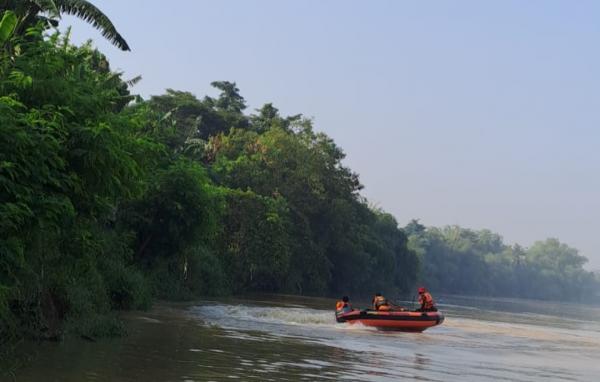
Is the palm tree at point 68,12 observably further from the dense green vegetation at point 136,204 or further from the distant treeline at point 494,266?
the distant treeline at point 494,266

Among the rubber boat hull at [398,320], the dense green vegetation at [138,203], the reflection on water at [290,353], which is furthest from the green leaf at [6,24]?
the rubber boat hull at [398,320]

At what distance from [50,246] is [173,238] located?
1569 cm

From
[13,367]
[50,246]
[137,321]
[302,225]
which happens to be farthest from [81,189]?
[302,225]

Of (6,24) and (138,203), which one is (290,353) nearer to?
(6,24)

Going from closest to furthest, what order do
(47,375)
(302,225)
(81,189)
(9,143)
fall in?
1. (9,143)
2. (47,375)
3. (81,189)
4. (302,225)

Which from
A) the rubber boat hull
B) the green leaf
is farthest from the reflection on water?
the green leaf

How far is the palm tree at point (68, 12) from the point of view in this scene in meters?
19.4

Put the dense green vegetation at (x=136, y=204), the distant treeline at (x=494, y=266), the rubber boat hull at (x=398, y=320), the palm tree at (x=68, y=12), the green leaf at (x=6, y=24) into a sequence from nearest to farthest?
the dense green vegetation at (x=136, y=204) < the green leaf at (x=6, y=24) < the palm tree at (x=68, y=12) < the rubber boat hull at (x=398, y=320) < the distant treeline at (x=494, y=266)

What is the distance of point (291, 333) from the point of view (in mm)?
22234

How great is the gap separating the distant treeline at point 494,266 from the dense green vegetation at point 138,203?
4969 cm

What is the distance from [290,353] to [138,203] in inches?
562

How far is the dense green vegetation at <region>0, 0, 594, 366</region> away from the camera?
12.3 metres

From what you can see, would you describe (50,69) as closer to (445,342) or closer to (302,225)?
(445,342)

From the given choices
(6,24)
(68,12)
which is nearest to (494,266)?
(68,12)
